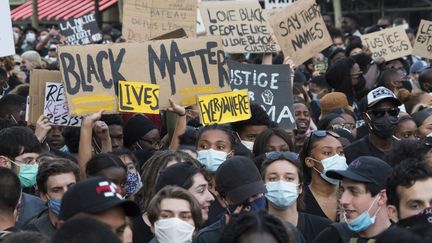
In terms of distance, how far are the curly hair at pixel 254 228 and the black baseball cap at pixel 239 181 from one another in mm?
1809

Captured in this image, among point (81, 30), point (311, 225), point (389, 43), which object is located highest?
point (311, 225)

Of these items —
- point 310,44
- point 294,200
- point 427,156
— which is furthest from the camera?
point 310,44

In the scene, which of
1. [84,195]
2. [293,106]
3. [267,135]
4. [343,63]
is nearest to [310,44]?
[343,63]

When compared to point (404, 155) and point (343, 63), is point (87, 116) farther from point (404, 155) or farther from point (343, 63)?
point (343, 63)

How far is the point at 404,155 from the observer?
7.58 meters

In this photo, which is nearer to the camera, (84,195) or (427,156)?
(84,195)

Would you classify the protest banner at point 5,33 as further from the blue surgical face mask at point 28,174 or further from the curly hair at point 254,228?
the curly hair at point 254,228

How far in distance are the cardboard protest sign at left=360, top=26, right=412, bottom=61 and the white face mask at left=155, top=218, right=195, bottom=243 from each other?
11102 millimetres

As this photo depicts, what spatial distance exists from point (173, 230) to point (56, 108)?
366cm

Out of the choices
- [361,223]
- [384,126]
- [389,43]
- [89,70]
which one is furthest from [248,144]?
[389,43]

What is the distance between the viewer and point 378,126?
9.53 m

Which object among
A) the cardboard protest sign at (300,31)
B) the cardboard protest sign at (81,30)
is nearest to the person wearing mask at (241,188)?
the cardboard protest sign at (300,31)

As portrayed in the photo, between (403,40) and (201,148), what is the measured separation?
902 cm

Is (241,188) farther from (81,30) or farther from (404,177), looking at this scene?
(81,30)
